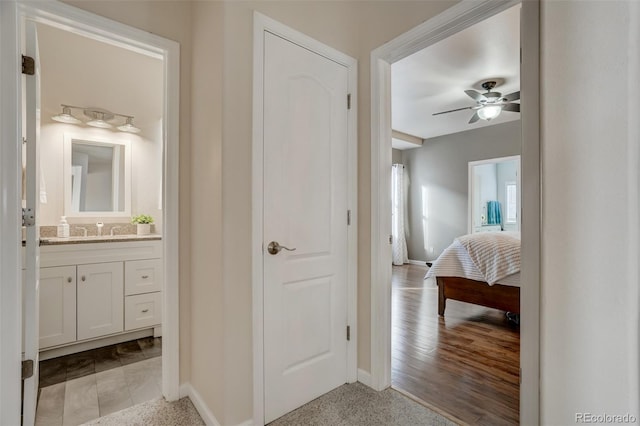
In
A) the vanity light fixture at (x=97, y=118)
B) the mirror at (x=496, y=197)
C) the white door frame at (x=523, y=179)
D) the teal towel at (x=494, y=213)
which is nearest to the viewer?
the white door frame at (x=523, y=179)

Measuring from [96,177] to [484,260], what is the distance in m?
3.89

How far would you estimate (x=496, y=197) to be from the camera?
7125mm

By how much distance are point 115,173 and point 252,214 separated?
2385 millimetres

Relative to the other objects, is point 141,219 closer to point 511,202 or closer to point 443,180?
point 443,180

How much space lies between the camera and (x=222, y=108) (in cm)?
152

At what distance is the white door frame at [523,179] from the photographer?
135 cm

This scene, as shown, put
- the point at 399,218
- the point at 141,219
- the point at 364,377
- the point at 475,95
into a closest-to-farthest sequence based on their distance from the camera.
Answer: the point at 364,377 < the point at 141,219 < the point at 475,95 < the point at 399,218

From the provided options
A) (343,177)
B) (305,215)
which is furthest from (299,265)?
(343,177)

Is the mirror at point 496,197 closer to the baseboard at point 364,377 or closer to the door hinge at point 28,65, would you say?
the baseboard at point 364,377

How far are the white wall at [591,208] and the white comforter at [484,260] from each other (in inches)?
107

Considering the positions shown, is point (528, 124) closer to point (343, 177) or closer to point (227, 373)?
point (343, 177)

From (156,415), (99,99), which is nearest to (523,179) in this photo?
(156,415)

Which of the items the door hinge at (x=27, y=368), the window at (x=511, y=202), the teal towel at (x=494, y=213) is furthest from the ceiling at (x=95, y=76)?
the window at (x=511, y=202)

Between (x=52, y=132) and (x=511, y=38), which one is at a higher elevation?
(x=511, y=38)
